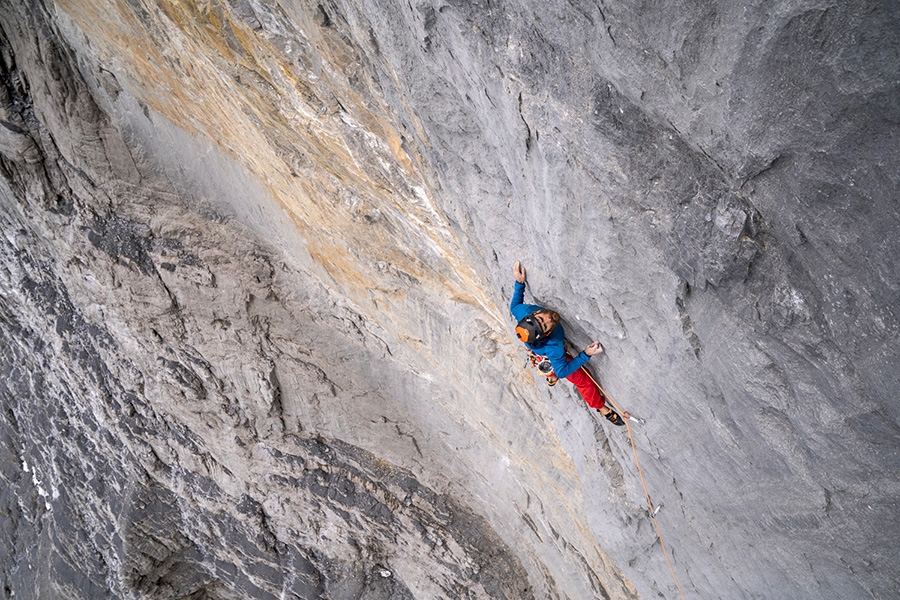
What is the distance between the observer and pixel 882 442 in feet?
8.04

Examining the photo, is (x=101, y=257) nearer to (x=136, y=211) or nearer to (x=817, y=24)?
(x=136, y=211)

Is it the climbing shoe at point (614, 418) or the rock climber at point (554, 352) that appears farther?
the climbing shoe at point (614, 418)

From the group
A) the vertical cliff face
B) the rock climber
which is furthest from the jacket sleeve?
the vertical cliff face

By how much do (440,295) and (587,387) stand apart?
2083mm

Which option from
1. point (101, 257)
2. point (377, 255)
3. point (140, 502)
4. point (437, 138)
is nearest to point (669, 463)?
point (437, 138)

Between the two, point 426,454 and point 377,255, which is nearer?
point 377,255

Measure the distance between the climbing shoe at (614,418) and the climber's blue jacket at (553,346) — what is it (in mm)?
417

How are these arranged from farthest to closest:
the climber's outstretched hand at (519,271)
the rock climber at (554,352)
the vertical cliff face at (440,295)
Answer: the climber's outstretched hand at (519,271) → the rock climber at (554,352) → the vertical cliff face at (440,295)

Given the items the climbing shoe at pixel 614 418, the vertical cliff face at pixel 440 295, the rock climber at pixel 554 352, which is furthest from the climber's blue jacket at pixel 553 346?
the climbing shoe at pixel 614 418

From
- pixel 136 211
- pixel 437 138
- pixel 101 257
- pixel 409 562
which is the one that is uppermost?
pixel 437 138

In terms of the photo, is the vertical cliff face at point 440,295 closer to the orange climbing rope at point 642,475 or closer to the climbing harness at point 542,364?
the orange climbing rope at point 642,475

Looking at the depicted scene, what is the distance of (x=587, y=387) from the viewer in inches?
160

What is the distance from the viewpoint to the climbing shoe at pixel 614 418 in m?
4.05

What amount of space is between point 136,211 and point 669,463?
6.68m
